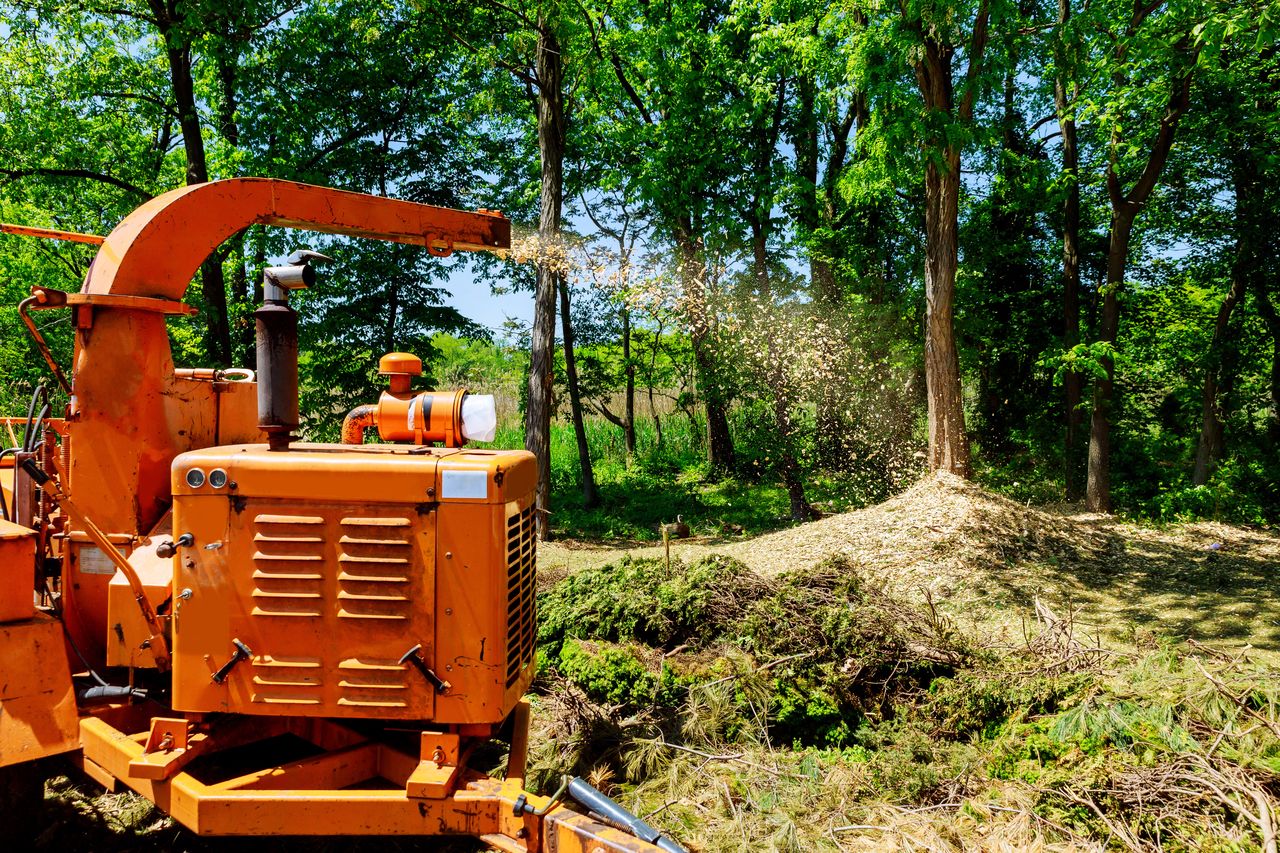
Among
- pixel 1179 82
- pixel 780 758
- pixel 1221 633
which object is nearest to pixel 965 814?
pixel 780 758

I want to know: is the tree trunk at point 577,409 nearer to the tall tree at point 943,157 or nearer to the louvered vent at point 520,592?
the tall tree at point 943,157

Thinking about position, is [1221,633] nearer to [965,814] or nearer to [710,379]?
[965,814]

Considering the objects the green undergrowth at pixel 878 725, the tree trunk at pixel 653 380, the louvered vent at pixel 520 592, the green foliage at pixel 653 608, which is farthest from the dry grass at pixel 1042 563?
the tree trunk at pixel 653 380

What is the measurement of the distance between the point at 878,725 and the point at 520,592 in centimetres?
260

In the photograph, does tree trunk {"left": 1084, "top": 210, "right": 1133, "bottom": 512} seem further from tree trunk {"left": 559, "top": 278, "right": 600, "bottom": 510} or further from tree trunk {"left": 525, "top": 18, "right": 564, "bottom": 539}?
tree trunk {"left": 559, "top": 278, "right": 600, "bottom": 510}

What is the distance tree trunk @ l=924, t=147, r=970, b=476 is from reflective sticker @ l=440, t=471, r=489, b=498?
889cm

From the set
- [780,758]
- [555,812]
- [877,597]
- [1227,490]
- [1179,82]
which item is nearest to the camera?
[555,812]

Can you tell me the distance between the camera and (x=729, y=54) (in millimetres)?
15305

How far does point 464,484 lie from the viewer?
128 inches

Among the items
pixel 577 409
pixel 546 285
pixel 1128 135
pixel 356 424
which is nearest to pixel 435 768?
pixel 356 424

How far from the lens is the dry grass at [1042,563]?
7391 mm

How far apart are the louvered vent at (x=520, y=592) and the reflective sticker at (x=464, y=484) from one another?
23cm

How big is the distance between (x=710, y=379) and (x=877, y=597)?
8.23 meters

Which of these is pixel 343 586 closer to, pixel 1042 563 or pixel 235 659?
pixel 235 659
